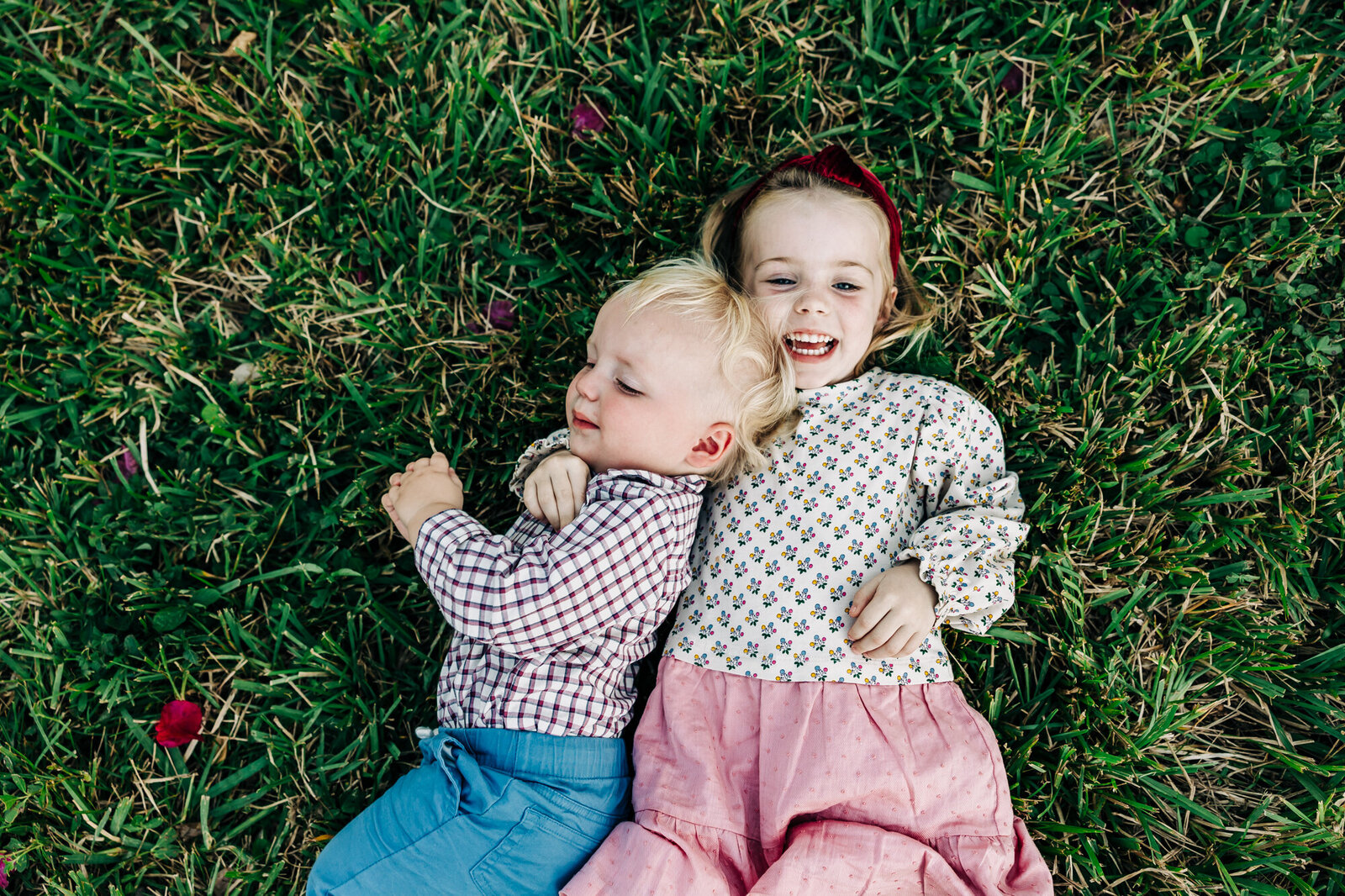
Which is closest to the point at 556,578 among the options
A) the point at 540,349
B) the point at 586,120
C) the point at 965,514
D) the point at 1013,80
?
the point at 540,349

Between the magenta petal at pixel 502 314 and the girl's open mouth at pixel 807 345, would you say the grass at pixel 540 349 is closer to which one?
the magenta petal at pixel 502 314

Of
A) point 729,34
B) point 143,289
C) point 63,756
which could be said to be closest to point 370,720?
point 63,756

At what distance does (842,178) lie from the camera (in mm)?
2602

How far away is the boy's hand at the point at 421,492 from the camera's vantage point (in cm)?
253

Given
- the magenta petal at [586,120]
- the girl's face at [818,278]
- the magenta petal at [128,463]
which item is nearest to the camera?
the girl's face at [818,278]

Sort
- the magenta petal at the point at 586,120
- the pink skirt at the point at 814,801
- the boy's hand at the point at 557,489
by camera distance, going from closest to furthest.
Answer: the pink skirt at the point at 814,801
the boy's hand at the point at 557,489
the magenta petal at the point at 586,120

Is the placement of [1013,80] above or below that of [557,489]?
above

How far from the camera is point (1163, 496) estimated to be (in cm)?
263

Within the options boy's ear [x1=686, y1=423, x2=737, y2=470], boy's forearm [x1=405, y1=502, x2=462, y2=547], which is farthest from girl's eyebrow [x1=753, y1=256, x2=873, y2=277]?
boy's forearm [x1=405, y1=502, x2=462, y2=547]

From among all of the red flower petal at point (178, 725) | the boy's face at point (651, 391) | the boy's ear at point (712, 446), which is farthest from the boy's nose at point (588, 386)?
the red flower petal at point (178, 725)

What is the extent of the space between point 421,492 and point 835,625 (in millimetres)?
1308

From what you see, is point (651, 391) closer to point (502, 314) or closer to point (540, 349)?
point (540, 349)

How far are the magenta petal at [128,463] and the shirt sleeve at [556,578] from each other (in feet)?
4.25

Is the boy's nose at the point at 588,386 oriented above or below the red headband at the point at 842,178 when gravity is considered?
below
